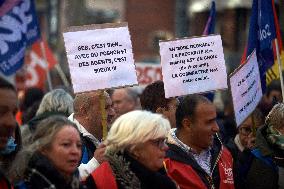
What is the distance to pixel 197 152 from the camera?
566 cm

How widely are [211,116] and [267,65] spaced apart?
1.87m

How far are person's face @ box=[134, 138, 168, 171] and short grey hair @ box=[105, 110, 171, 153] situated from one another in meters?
0.03

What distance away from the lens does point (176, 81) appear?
610 cm

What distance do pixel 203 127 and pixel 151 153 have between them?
102 cm

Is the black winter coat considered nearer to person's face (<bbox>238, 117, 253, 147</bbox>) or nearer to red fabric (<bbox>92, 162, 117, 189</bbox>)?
red fabric (<bbox>92, 162, 117, 189</bbox>)

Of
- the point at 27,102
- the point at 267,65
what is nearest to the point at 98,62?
the point at 267,65

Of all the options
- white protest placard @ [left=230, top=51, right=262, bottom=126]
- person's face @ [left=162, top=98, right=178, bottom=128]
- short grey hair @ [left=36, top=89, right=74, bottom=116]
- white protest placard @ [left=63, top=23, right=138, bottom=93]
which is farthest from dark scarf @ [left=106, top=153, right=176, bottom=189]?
short grey hair @ [left=36, top=89, right=74, bottom=116]

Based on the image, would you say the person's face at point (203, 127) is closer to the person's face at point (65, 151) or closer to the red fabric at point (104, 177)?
the red fabric at point (104, 177)

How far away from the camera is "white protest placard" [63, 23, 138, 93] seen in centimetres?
561

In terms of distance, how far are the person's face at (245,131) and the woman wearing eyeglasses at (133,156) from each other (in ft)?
8.24

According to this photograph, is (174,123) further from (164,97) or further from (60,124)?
(60,124)

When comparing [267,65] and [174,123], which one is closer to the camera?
[174,123]

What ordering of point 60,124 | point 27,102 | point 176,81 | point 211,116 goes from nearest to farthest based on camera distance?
point 60,124 → point 211,116 → point 176,81 → point 27,102

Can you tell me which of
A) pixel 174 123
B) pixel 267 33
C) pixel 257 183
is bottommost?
pixel 257 183
